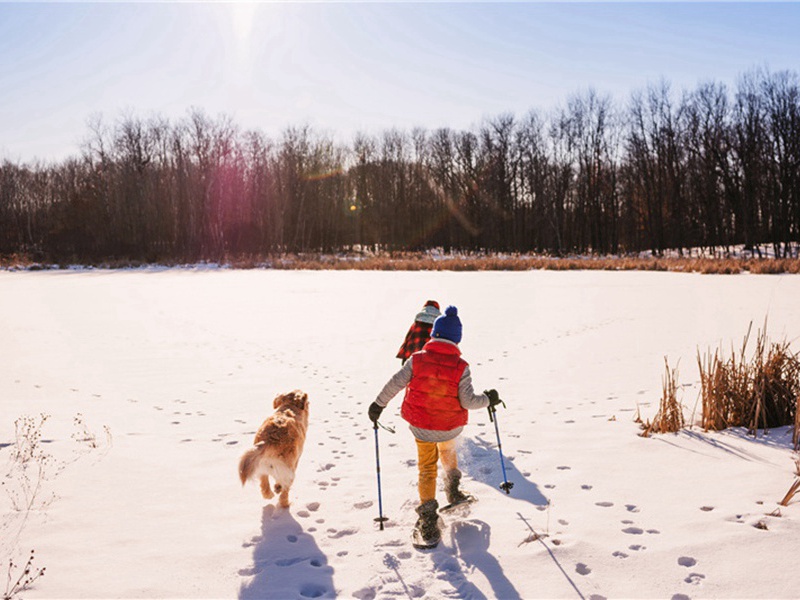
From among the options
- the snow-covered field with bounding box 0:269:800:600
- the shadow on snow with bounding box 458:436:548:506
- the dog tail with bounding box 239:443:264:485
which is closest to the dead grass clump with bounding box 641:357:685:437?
the snow-covered field with bounding box 0:269:800:600

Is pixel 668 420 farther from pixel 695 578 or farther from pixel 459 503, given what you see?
pixel 459 503

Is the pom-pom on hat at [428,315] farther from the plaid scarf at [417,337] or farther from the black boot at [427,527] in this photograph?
the black boot at [427,527]

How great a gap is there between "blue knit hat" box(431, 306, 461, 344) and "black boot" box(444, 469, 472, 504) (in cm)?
108

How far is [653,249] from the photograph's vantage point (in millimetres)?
43531

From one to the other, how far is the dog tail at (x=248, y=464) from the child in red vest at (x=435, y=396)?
89cm

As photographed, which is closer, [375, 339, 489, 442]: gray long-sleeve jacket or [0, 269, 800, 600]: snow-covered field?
[0, 269, 800, 600]: snow-covered field

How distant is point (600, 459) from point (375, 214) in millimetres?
51656

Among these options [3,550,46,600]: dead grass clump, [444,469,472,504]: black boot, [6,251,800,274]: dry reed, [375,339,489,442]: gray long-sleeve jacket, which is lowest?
[3,550,46,600]: dead grass clump

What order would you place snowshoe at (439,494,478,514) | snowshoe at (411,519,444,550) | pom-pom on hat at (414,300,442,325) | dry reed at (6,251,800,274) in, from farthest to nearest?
1. dry reed at (6,251,800,274)
2. pom-pom on hat at (414,300,442,325)
3. snowshoe at (439,494,478,514)
4. snowshoe at (411,519,444,550)

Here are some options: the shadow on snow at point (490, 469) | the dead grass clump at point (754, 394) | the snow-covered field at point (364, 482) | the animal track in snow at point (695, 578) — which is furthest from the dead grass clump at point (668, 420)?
the animal track in snow at point (695, 578)

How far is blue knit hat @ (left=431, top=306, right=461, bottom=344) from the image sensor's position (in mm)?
3547

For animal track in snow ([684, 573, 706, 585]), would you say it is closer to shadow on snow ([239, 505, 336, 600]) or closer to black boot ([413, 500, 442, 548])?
black boot ([413, 500, 442, 548])

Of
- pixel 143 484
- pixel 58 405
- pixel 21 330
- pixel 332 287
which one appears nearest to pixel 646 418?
pixel 143 484

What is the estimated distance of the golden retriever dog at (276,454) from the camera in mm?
3555
